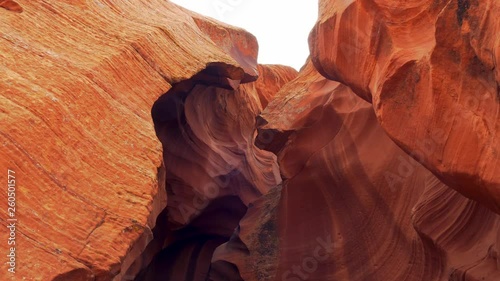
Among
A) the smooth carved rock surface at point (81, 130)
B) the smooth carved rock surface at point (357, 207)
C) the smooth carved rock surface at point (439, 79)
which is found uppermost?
the smooth carved rock surface at point (439, 79)

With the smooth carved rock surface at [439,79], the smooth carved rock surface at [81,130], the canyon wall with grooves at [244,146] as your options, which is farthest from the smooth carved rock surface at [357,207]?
the smooth carved rock surface at [81,130]

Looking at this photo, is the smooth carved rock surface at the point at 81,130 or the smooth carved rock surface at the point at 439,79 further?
the smooth carved rock surface at the point at 439,79

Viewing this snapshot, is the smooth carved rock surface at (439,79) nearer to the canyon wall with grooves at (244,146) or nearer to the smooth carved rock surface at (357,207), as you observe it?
the canyon wall with grooves at (244,146)

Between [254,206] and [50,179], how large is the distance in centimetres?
597

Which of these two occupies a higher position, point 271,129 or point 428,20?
point 428,20

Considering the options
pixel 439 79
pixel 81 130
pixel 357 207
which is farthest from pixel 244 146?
pixel 439 79

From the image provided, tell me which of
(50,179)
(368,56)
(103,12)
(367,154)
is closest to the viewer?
(50,179)

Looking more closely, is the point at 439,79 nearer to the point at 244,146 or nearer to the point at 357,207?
the point at 357,207

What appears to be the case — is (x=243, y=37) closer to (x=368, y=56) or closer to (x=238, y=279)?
(x=238, y=279)

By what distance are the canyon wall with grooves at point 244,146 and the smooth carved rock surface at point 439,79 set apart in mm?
16

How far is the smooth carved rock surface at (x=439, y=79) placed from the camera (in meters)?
3.97

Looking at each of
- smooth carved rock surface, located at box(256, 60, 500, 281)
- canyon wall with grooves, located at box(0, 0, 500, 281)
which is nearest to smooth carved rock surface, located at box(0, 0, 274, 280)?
canyon wall with grooves, located at box(0, 0, 500, 281)

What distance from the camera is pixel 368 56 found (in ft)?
19.2

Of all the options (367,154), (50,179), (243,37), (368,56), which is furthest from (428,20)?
(243,37)
